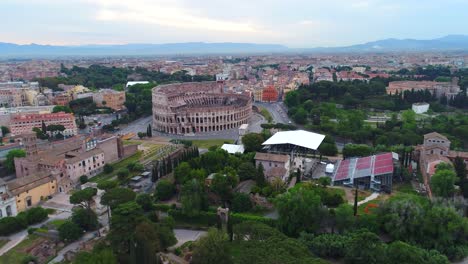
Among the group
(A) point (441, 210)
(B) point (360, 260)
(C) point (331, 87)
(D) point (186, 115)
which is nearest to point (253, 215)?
(B) point (360, 260)

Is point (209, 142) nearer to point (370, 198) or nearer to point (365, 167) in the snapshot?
point (365, 167)

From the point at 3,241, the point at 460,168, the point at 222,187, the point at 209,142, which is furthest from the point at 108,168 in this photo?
the point at 460,168

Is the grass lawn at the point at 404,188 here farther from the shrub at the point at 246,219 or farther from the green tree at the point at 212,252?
the green tree at the point at 212,252

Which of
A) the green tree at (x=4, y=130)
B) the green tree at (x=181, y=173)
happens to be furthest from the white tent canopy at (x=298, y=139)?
the green tree at (x=4, y=130)

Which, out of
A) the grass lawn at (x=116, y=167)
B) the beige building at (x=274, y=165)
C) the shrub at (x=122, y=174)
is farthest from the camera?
the grass lawn at (x=116, y=167)

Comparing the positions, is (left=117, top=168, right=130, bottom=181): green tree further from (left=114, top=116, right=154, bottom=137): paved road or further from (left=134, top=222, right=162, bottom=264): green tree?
(left=114, top=116, right=154, bottom=137): paved road
